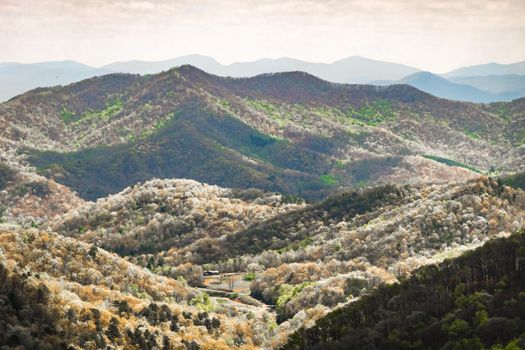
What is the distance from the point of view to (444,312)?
145125mm

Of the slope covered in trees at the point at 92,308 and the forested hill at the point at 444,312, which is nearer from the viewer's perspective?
the forested hill at the point at 444,312

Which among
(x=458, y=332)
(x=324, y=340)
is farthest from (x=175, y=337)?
(x=458, y=332)

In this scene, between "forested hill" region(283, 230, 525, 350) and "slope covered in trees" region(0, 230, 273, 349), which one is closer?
"forested hill" region(283, 230, 525, 350)

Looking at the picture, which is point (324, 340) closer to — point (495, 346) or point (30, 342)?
point (495, 346)

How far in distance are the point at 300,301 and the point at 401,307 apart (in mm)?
45645

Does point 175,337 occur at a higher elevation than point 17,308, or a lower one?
lower

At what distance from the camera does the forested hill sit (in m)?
127

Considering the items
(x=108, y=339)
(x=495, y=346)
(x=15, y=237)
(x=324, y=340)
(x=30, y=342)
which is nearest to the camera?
(x=495, y=346)

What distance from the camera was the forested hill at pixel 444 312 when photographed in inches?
5002

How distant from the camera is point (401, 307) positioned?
153500 millimetres

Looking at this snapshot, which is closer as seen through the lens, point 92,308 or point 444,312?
point 92,308

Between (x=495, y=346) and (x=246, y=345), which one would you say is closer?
(x=495, y=346)

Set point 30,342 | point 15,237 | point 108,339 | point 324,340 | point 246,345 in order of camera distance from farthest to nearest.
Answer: point 15,237 < point 246,345 < point 324,340 < point 108,339 < point 30,342

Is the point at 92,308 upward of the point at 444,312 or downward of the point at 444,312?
upward
